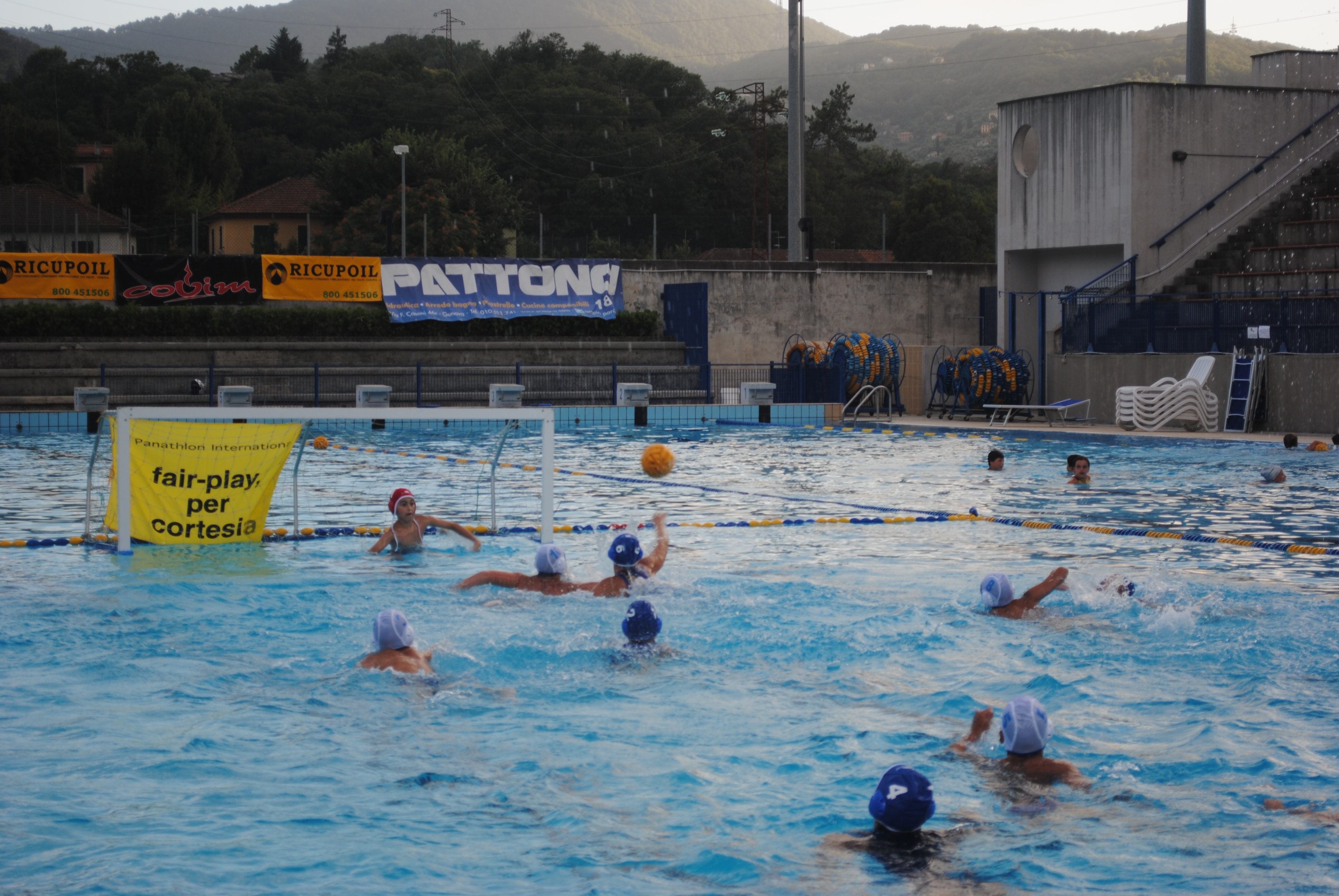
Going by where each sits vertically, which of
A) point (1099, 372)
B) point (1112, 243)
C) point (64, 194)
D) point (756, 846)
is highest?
point (64, 194)

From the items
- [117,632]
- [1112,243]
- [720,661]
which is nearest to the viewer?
A: [720,661]

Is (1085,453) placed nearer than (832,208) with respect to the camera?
Yes

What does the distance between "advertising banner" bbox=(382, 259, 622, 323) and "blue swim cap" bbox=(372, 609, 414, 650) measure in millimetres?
25508

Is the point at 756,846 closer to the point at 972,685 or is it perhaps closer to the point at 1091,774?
the point at 1091,774

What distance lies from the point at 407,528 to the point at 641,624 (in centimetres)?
421

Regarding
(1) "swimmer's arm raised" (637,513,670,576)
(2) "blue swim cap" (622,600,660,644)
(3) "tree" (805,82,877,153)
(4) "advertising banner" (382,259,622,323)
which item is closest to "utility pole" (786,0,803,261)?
(4) "advertising banner" (382,259,622,323)

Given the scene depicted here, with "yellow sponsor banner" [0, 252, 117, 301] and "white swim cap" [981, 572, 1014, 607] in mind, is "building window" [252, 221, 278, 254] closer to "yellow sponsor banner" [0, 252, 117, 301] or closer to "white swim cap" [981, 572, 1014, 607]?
"yellow sponsor banner" [0, 252, 117, 301]

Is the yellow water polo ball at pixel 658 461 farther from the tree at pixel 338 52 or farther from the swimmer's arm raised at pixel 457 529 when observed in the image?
the tree at pixel 338 52

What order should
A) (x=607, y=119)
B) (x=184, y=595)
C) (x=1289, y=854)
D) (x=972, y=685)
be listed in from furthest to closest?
1. (x=607, y=119)
2. (x=184, y=595)
3. (x=972, y=685)
4. (x=1289, y=854)

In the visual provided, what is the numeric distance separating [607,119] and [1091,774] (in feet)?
279

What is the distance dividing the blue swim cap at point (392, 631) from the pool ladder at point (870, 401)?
2150 centimetres

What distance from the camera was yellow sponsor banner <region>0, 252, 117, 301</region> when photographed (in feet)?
98.9

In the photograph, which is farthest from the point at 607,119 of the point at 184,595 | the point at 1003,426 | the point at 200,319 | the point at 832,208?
the point at 184,595

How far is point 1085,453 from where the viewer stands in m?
21.9
